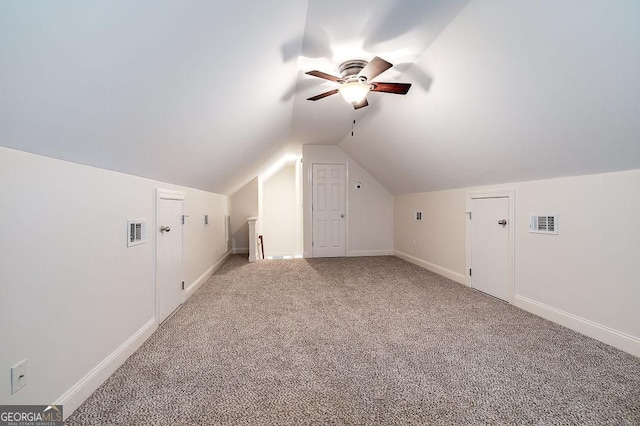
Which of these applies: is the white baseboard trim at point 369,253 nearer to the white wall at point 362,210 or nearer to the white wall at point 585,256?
the white wall at point 362,210

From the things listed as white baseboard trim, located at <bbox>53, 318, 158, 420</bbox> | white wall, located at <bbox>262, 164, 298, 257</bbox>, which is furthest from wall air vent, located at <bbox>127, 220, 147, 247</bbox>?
white wall, located at <bbox>262, 164, 298, 257</bbox>

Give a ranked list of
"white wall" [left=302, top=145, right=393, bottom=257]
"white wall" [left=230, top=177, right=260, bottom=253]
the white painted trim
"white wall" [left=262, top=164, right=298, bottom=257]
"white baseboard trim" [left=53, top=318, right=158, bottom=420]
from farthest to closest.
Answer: "white wall" [left=262, top=164, right=298, bottom=257] < "white wall" [left=230, top=177, right=260, bottom=253] < the white painted trim < "white wall" [left=302, top=145, right=393, bottom=257] < "white baseboard trim" [left=53, top=318, right=158, bottom=420]

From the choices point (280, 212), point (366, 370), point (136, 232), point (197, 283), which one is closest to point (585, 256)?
point (366, 370)

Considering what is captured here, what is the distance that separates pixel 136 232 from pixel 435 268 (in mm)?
4105

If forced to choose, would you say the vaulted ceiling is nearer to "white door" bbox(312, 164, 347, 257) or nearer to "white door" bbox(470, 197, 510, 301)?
"white door" bbox(470, 197, 510, 301)

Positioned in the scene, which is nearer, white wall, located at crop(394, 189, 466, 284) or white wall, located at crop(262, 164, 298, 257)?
white wall, located at crop(394, 189, 466, 284)

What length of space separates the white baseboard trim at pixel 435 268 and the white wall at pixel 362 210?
0.55m

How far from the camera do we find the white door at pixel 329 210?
614 centimetres

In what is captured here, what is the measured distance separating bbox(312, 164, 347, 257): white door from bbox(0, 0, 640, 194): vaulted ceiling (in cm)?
268

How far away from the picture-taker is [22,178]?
3.98ft

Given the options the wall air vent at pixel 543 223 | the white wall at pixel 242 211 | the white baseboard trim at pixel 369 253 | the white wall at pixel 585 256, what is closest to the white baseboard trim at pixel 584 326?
the white wall at pixel 585 256

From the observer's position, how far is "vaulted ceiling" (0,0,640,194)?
3.54 ft

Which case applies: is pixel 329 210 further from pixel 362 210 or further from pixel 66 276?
pixel 66 276

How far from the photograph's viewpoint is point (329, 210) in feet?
20.3
